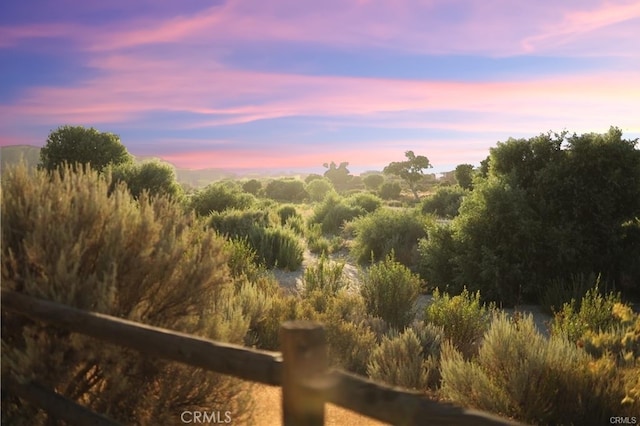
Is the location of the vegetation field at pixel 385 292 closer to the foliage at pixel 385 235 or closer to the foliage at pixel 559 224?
the foliage at pixel 559 224

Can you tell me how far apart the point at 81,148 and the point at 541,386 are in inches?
1079

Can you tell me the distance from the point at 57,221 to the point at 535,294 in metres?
11.5

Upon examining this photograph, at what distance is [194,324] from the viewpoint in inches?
188

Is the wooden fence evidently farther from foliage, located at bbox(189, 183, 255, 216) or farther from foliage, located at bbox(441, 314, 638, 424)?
foliage, located at bbox(189, 183, 255, 216)

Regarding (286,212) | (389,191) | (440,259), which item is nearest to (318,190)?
(389,191)

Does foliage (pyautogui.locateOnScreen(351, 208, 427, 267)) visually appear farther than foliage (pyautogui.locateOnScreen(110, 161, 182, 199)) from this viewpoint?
No

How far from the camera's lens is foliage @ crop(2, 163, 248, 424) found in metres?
4.04

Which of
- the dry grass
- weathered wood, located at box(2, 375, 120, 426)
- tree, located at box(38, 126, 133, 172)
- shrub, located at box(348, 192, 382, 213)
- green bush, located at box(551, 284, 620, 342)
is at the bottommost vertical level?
the dry grass

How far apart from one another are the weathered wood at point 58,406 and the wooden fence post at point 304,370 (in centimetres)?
151

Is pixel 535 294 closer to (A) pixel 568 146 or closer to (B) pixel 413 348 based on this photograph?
(A) pixel 568 146

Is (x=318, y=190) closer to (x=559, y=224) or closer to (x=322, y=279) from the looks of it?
(x=559, y=224)

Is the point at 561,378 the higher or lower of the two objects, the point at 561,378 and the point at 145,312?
the lower

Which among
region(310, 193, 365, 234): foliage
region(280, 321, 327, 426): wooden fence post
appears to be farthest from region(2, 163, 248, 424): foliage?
region(310, 193, 365, 234): foliage

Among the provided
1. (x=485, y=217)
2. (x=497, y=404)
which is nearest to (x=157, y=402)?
(x=497, y=404)
